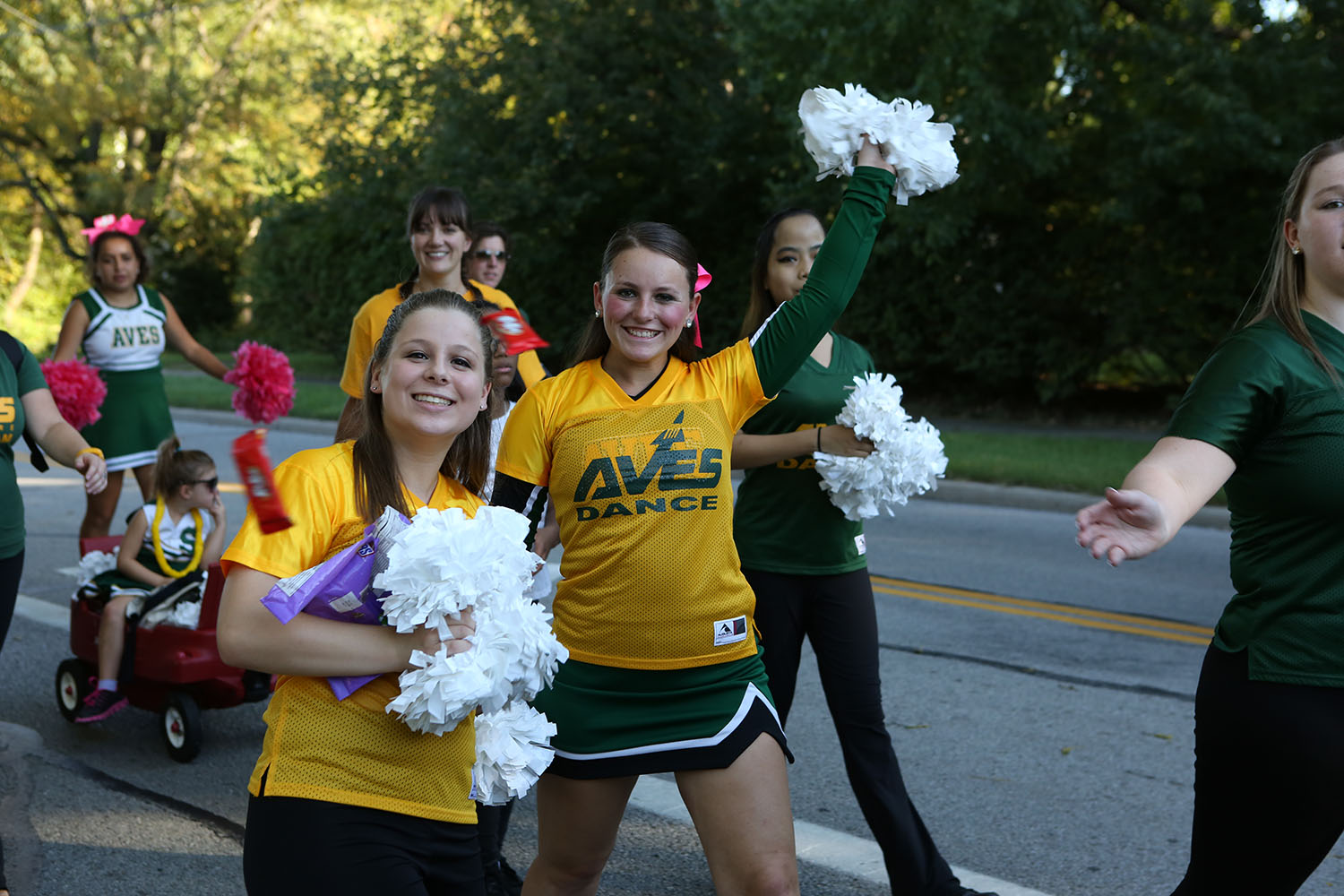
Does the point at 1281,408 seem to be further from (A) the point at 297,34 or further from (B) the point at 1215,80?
(A) the point at 297,34

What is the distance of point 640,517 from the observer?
3.00m

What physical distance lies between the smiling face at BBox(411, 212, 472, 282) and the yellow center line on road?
4.37 meters

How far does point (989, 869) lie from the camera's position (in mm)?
4328

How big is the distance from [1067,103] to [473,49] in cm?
1041

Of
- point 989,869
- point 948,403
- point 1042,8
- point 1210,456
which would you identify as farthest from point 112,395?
point 948,403

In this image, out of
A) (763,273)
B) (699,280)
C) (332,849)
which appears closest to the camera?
(332,849)

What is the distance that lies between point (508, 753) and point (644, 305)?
1.12m

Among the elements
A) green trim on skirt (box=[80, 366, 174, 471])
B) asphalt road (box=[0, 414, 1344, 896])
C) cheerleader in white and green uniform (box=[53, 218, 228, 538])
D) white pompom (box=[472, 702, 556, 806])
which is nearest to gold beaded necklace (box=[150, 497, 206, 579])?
asphalt road (box=[0, 414, 1344, 896])

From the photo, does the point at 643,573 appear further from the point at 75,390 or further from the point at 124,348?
the point at 124,348

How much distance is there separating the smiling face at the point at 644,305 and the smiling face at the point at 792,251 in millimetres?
Result: 1192

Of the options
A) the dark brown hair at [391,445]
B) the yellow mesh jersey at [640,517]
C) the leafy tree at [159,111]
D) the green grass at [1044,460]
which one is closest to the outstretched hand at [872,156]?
the yellow mesh jersey at [640,517]

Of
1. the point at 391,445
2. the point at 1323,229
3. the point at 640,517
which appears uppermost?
the point at 1323,229

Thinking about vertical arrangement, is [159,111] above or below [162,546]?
above

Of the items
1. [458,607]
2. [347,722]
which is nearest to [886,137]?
[458,607]
